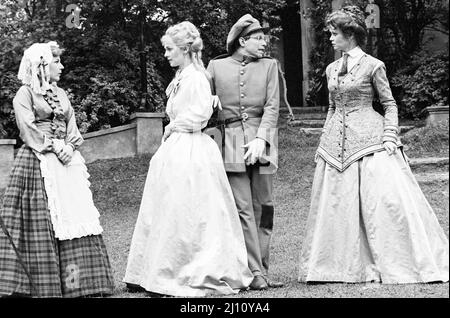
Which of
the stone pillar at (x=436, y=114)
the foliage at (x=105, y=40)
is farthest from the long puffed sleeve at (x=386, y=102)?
the foliage at (x=105, y=40)

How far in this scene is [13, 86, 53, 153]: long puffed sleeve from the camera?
5324 mm

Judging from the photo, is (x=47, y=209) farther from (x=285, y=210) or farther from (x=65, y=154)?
(x=285, y=210)

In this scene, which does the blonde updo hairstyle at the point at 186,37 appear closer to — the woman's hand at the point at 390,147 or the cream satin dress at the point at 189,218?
the cream satin dress at the point at 189,218

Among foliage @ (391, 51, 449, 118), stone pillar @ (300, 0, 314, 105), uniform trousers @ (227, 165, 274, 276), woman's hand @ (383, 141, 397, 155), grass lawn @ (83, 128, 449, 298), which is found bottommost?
grass lawn @ (83, 128, 449, 298)

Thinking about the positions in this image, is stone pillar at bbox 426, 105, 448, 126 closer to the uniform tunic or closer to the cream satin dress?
the uniform tunic

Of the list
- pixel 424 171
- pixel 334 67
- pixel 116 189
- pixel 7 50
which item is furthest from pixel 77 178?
pixel 7 50

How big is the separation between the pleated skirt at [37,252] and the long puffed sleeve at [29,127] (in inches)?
3.4

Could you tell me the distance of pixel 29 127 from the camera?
17.5ft

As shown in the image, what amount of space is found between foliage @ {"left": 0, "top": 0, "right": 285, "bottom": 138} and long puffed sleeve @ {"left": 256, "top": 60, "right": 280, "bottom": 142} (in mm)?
6249

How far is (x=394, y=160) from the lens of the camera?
530cm

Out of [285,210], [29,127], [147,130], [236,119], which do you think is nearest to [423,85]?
[285,210]

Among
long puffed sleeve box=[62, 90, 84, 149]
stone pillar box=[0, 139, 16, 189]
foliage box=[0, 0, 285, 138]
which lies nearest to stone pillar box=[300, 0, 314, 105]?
foliage box=[0, 0, 285, 138]

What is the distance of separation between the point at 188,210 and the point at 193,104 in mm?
717
